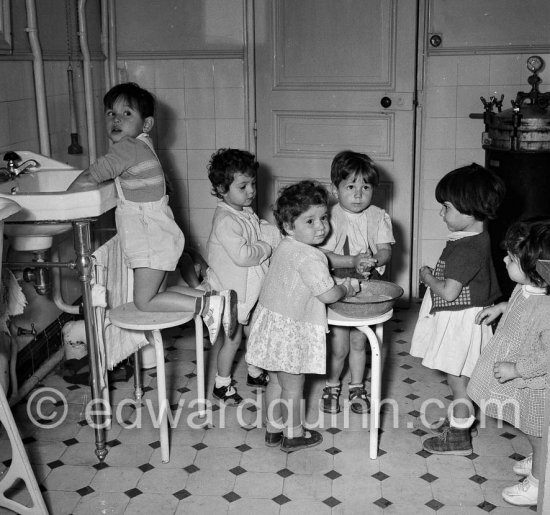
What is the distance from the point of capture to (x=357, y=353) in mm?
3238

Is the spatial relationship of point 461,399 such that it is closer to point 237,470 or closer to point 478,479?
point 478,479

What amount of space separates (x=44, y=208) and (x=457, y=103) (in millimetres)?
2516

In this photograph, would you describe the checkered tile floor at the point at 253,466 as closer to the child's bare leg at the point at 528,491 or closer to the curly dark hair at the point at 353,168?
the child's bare leg at the point at 528,491

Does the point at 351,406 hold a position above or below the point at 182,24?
below

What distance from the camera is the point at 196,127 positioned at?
4559 mm

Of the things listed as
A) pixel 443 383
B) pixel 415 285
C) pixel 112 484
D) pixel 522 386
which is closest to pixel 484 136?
pixel 415 285

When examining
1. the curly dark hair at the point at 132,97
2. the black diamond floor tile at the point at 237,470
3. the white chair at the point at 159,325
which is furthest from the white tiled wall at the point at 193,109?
the black diamond floor tile at the point at 237,470

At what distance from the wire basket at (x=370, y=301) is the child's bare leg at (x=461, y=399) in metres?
0.38

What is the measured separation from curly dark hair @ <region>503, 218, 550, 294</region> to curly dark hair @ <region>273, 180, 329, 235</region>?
648mm

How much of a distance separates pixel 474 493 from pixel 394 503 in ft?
0.92

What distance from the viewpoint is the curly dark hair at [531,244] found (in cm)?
235

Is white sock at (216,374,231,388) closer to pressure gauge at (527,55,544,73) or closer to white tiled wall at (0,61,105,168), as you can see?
white tiled wall at (0,61,105,168)

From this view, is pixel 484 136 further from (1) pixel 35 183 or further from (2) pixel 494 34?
(1) pixel 35 183

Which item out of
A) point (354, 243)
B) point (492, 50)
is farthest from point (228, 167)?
point (492, 50)
